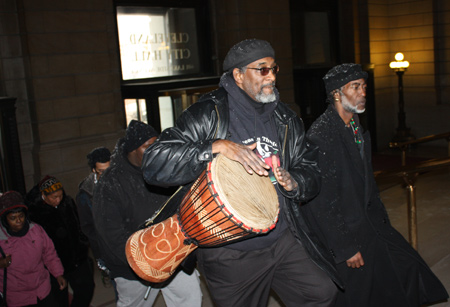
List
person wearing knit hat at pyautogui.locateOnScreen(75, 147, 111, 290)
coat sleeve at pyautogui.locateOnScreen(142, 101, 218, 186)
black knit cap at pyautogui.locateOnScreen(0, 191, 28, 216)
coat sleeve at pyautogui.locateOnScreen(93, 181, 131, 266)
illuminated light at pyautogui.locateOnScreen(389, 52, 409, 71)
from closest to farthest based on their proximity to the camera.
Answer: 1. coat sleeve at pyautogui.locateOnScreen(142, 101, 218, 186)
2. coat sleeve at pyautogui.locateOnScreen(93, 181, 131, 266)
3. black knit cap at pyautogui.locateOnScreen(0, 191, 28, 216)
4. person wearing knit hat at pyautogui.locateOnScreen(75, 147, 111, 290)
5. illuminated light at pyautogui.locateOnScreen(389, 52, 409, 71)

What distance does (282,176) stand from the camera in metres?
3.08

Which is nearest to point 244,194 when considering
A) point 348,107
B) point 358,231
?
point 358,231

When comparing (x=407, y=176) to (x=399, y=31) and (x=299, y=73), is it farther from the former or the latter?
(x=399, y=31)

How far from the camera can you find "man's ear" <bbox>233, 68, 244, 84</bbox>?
340 centimetres

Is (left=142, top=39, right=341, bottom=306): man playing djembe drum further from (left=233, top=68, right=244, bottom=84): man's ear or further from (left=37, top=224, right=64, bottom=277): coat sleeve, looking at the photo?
(left=37, top=224, right=64, bottom=277): coat sleeve

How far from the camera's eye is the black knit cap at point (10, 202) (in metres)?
4.81

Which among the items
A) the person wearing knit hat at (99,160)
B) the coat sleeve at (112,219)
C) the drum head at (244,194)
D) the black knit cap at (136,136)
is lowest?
the coat sleeve at (112,219)

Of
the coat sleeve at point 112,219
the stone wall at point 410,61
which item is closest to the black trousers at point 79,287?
the coat sleeve at point 112,219

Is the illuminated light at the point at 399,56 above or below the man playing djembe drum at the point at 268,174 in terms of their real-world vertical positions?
above

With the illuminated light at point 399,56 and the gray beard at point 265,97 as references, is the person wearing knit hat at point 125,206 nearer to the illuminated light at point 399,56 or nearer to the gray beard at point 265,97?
the gray beard at point 265,97

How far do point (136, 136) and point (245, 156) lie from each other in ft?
5.55

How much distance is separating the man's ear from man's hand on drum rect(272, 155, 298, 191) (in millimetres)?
584

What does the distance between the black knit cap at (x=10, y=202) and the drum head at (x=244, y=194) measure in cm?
269

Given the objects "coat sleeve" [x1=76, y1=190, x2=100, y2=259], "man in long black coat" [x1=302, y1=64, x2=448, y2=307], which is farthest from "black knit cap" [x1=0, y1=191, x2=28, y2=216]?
"man in long black coat" [x1=302, y1=64, x2=448, y2=307]
